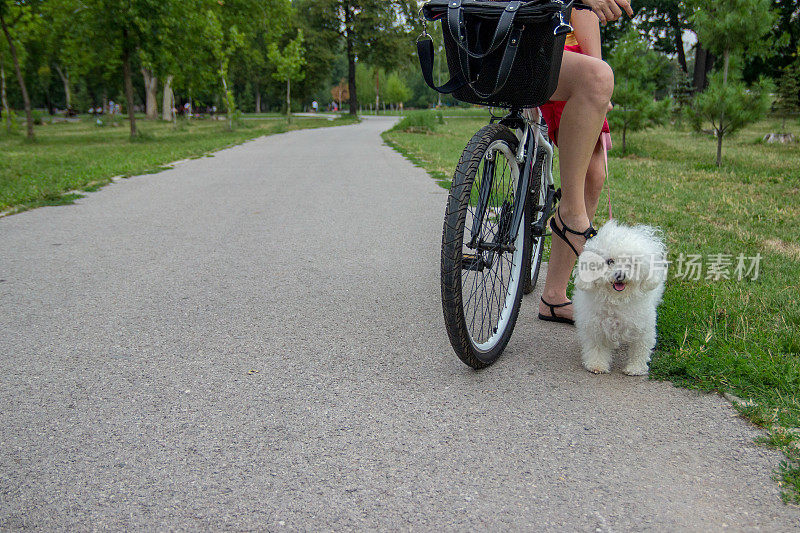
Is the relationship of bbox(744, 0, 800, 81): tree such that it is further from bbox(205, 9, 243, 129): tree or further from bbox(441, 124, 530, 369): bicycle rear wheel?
bbox(441, 124, 530, 369): bicycle rear wheel

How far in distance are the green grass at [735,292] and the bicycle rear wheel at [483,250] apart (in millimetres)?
748

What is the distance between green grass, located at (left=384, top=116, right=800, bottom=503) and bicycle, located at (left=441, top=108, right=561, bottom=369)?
0.76m

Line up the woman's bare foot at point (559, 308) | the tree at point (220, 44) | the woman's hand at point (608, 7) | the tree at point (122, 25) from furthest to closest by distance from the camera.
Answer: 1. the tree at point (220, 44)
2. the tree at point (122, 25)
3. the woman's bare foot at point (559, 308)
4. the woman's hand at point (608, 7)

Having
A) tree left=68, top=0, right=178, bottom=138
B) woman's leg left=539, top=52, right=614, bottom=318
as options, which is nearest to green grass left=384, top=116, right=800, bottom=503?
woman's leg left=539, top=52, right=614, bottom=318

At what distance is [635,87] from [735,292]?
466 inches

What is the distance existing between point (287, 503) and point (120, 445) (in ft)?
2.37

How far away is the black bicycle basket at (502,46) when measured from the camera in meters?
2.46

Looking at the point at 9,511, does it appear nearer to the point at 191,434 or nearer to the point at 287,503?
the point at 191,434

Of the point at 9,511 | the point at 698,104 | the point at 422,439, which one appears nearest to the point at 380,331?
the point at 422,439

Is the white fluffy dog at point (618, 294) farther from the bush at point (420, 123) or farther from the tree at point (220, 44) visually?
the tree at point (220, 44)

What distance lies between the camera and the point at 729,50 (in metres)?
15.7

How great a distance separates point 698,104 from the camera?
12.4 meters

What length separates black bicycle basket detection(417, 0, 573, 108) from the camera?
2.46 m

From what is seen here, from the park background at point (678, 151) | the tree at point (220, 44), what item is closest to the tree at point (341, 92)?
the park background at point (678, 151)
